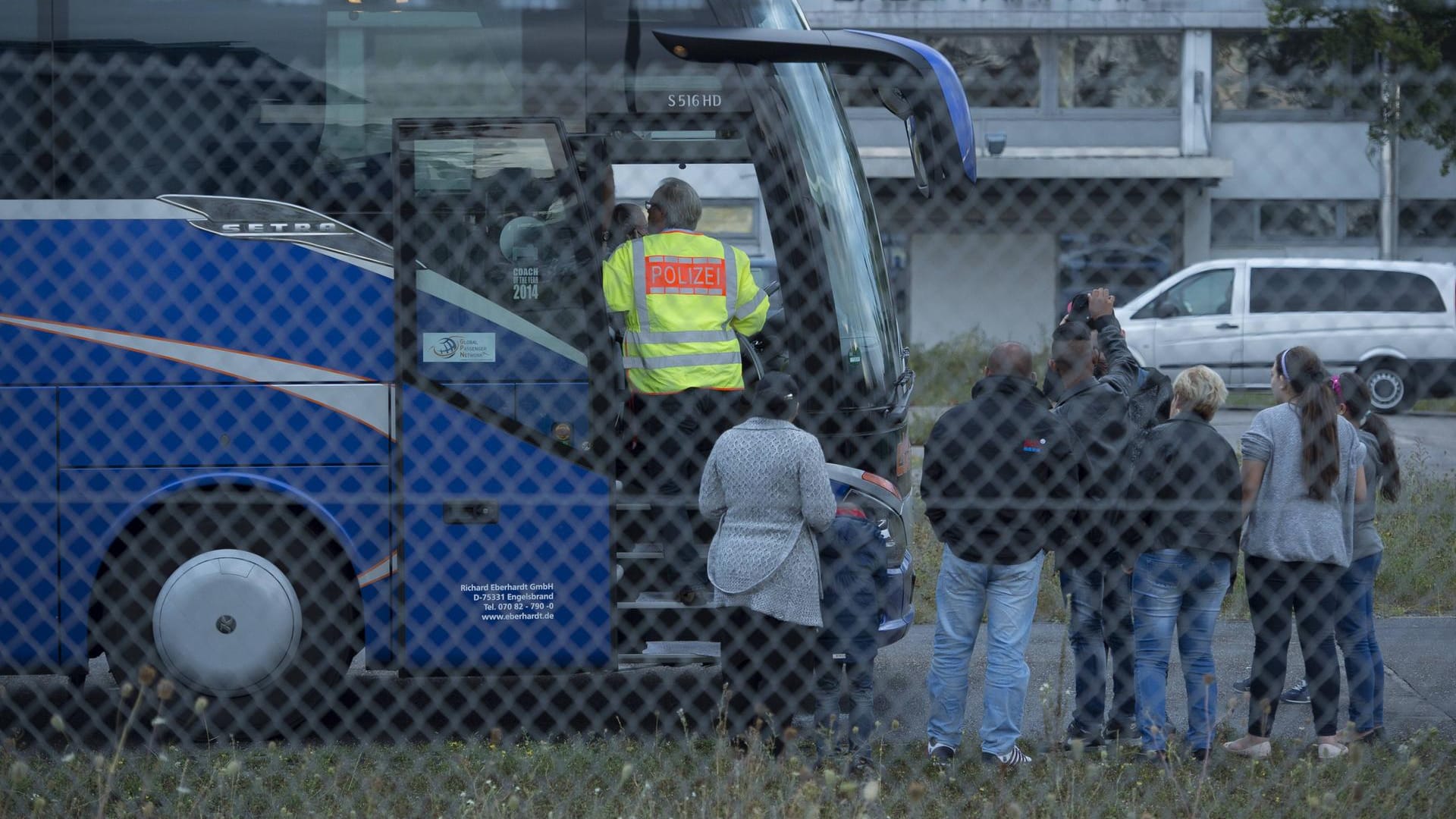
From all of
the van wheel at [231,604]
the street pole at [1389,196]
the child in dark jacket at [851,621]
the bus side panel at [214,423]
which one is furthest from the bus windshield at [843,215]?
the street pole at [1389,196]

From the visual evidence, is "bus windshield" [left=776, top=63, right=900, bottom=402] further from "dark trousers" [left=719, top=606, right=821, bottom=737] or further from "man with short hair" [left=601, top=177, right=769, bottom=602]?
"dark trousers" [left=719, top=606, right=821, bottom=737]

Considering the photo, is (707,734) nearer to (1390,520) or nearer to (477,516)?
(477,516)

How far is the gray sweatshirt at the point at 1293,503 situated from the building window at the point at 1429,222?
3.50 feet

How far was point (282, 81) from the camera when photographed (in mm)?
4750

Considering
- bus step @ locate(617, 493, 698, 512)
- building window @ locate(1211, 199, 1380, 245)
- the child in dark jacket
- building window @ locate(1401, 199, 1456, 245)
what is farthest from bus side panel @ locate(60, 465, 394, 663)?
building window @ locate(1211, 199, 1380, 245)

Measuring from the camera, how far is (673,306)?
16.5 feet

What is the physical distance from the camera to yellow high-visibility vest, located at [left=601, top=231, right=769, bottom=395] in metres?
5.04

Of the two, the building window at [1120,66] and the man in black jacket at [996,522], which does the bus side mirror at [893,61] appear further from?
the building window at [1120,66]

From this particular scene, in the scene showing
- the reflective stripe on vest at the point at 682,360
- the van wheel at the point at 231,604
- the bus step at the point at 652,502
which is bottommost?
the van wheel at the point at 231,604

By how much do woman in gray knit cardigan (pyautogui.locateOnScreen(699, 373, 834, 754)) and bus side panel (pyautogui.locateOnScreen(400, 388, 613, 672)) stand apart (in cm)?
57

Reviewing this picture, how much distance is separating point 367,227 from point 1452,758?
4142 millimetres

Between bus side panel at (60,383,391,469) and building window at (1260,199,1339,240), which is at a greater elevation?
building window at (1260,199,1339,240)

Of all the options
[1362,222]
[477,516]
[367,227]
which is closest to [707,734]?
[477,516]

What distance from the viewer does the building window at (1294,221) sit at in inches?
365
